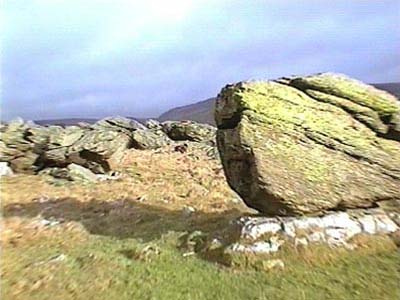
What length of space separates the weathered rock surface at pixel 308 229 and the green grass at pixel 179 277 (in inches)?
10.7

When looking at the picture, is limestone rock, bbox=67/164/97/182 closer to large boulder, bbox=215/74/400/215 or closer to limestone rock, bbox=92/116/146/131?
large boulder, bbox=215/74/400/215

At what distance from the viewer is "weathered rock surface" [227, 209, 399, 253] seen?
7.14 meters

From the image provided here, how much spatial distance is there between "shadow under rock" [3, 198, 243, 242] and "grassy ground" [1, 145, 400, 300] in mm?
19

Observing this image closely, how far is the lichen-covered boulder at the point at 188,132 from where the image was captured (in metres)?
21.4

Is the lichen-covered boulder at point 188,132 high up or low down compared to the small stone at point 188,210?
down

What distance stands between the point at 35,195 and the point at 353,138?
6956mm

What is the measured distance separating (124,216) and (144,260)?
9.39ft

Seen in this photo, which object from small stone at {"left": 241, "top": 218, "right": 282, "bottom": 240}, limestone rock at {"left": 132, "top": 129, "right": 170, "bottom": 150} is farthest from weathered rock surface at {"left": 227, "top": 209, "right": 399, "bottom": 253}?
limestone rock at {"left": 132, "top": 129, "right": 170, "bottom": 150}

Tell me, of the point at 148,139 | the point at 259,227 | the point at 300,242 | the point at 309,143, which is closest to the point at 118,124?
the point at 148,139

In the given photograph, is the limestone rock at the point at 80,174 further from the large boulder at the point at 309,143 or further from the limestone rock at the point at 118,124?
the limestone rock at the point at 118,124

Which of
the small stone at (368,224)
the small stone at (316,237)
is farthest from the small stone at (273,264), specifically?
the small stone at (368,224)

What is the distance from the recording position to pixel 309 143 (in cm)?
827

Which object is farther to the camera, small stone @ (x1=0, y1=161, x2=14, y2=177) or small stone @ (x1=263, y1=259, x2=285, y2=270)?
small stone @ (x1=0, y1=161, x2=14, y2=177)

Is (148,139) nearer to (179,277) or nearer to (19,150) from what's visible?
(19,150)
